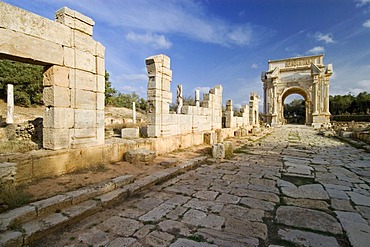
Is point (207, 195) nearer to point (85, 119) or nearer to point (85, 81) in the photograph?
point (85, 119)

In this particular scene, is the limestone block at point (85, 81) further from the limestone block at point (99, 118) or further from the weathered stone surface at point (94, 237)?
the weathered stone surface at point (94, 237)

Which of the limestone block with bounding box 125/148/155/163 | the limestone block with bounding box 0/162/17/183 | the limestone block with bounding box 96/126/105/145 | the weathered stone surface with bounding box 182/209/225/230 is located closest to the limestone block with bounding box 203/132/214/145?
the limestone block with bounding box 125/148/155/163

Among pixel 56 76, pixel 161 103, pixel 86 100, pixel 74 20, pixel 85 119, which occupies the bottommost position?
pixel 85 119

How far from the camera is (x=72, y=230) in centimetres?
233

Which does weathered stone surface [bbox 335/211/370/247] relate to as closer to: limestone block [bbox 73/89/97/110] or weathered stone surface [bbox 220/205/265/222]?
weathered stone surface [bbox 220/205/265/222]

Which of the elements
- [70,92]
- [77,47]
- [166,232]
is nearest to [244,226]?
[166,232]

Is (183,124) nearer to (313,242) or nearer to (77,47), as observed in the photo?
(77,47)

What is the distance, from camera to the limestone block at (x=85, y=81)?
444 cm

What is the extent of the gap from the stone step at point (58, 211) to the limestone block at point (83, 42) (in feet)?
10.2

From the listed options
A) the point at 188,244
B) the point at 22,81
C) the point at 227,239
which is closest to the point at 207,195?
the point at 227,239

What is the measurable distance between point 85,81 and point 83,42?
890 millimetres

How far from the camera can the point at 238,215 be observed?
8.97 ft

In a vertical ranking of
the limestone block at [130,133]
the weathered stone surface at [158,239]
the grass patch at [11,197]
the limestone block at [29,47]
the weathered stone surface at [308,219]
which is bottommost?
the weathered stone surface at [308,219]

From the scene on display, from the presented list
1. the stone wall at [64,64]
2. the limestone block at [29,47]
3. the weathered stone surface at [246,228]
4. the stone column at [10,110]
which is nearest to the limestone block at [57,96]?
the stone wall at [64,64]
